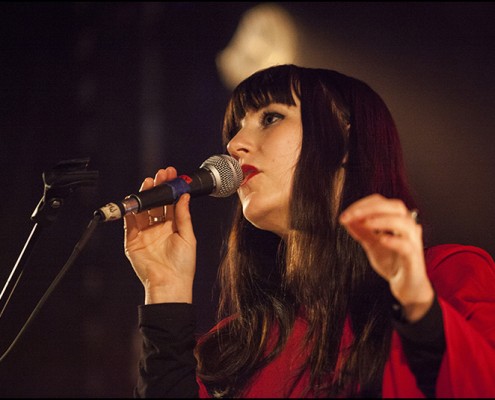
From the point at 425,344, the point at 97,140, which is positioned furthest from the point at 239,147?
the point at 97,140

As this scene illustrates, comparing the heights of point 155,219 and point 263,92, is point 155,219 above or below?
below

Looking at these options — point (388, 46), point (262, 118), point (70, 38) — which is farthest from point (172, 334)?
point (70, 38)

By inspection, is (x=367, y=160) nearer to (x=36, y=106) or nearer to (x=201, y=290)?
(x=201, y=290)

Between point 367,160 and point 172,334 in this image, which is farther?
point 367,160

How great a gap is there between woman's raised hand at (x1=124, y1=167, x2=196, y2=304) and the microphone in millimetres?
74

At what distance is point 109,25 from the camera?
2.88 m

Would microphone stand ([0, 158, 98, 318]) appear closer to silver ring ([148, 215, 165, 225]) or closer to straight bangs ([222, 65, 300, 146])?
silver ring ([148, 215, 165, 225])

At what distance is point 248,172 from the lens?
5.81 ft

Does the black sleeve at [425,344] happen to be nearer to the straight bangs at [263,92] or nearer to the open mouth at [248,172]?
the open mouth at [248,172]

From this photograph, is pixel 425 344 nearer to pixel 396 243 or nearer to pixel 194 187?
pixel 396 243

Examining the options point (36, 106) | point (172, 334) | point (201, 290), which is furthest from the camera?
point (36, 106)

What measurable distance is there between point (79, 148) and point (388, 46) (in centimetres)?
145

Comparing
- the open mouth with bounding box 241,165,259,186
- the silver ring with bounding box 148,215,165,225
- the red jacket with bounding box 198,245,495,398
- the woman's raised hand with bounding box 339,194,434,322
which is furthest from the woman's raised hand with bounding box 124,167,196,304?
the woman's raised hand with bounding box 339,194,434,322

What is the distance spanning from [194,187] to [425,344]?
Answer: 2.28 ft
